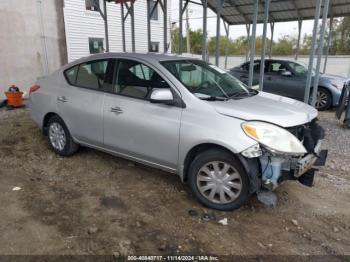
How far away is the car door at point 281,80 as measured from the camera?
29.1ft

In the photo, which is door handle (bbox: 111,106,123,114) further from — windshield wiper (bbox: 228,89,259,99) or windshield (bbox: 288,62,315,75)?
windshield (bbox: 288,62,315,75)

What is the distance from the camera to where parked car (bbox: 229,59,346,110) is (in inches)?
331

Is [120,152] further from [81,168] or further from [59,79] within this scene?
[59,79]

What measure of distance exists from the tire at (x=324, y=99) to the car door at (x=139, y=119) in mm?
6743

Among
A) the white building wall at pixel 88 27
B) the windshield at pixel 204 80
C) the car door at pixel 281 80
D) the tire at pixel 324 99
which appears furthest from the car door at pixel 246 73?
the white building wall at pixel 88 27

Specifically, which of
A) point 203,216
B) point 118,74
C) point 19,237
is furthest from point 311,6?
point 19,237

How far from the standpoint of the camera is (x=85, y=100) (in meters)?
4.07

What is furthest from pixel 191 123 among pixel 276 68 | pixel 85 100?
pixel 276 68

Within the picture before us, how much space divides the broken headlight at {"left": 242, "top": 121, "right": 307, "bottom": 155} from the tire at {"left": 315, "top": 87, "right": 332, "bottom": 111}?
6426 mm

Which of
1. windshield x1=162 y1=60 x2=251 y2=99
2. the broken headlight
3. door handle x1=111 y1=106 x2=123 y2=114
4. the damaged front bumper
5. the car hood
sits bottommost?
the damaged front bumper

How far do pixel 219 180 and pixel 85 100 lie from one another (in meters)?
2.17

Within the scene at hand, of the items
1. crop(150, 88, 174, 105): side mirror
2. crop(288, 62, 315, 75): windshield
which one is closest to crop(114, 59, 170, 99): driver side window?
crop(150, 88, 174, 105): side mirror

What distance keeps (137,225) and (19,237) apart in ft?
3.59

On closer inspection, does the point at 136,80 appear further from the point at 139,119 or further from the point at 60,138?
the point at 60,138
